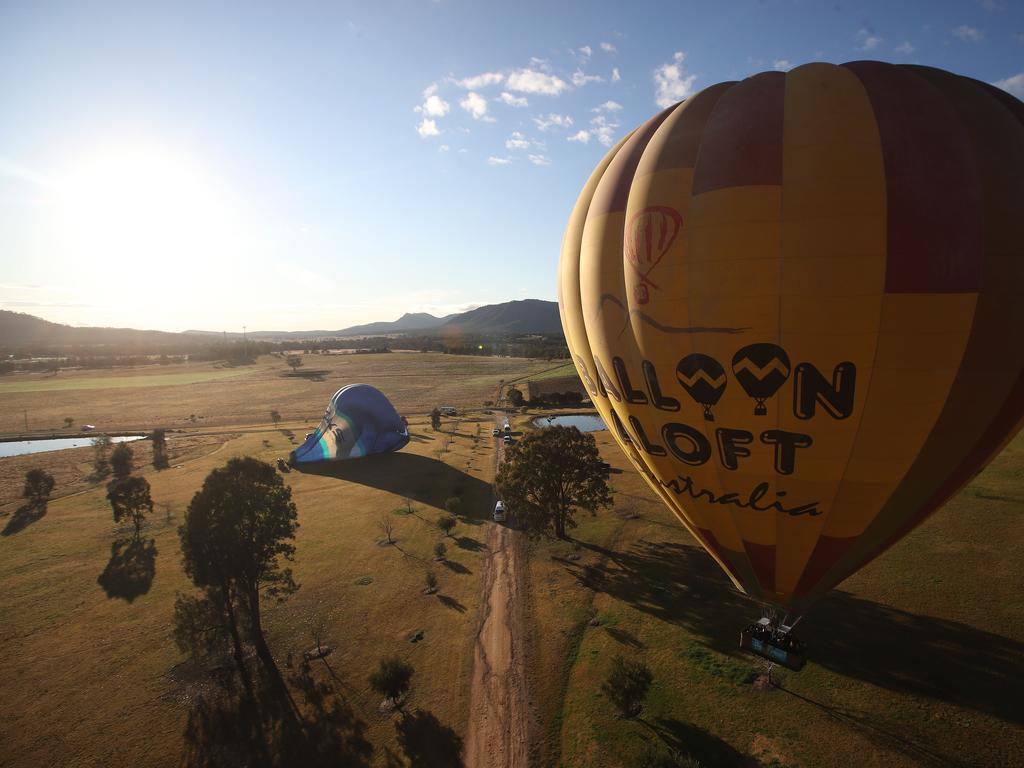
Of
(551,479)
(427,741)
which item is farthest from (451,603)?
(551,479)

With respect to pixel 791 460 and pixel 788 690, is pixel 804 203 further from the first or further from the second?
pixel 788 690

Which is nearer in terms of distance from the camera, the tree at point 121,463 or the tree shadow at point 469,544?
the tree shadow at point 469,544

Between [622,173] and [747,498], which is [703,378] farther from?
[622,173]

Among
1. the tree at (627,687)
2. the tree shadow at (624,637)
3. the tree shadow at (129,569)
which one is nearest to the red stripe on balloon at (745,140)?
the tree at (627,687)

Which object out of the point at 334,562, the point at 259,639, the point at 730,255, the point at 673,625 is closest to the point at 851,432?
the point at 730,255

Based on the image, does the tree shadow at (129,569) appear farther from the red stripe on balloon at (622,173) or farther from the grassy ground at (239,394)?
the grassy ground at (239,394)

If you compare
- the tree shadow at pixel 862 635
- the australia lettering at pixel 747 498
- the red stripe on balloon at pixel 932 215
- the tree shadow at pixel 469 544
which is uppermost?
the red stripe on balloon at pixel 932 215

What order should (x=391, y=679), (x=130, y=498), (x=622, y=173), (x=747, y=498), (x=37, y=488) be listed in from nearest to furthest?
(x=747, y=498)
(x=622, y=173)
(x=391, y=679)
(x=130, y=498)
(x=37, y=488)
